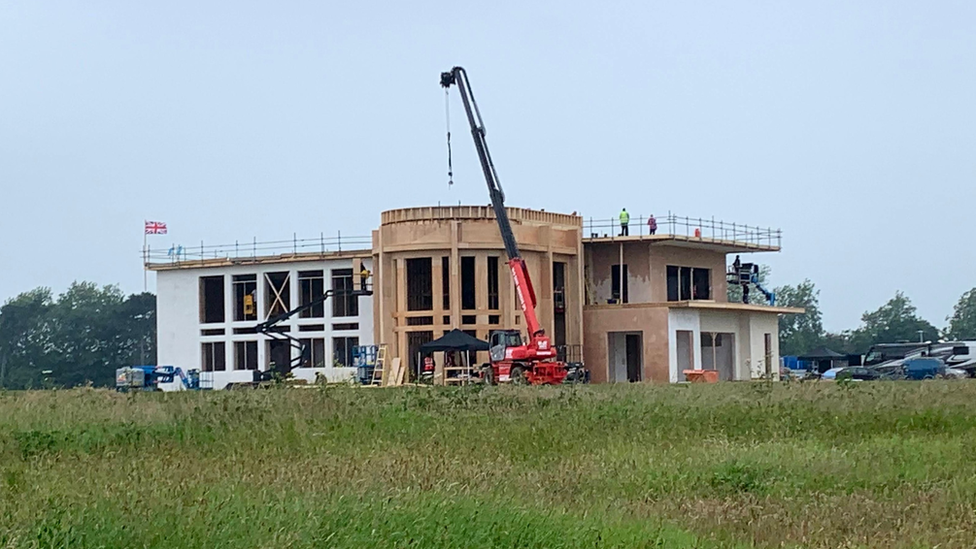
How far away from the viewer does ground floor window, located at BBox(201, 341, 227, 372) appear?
64.3 metres

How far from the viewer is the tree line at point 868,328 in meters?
123

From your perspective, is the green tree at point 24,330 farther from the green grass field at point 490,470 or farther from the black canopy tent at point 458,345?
the green grass field at point 490,470

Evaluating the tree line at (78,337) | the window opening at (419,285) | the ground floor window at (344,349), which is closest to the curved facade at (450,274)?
the window opening at (419,285)

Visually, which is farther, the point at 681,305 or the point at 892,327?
the point at 892,327

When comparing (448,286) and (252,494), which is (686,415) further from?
(448,286)

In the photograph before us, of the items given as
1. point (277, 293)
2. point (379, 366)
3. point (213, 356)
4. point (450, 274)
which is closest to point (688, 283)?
point (450, 274)

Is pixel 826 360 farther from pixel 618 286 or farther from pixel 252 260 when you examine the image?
pixel 252 260

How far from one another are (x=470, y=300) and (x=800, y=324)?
8965 cm

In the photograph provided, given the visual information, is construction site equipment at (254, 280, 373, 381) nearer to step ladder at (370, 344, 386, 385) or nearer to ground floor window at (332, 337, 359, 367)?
ground floor window at (332, 337, 359, 367)

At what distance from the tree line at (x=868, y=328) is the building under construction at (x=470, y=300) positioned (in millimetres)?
56863

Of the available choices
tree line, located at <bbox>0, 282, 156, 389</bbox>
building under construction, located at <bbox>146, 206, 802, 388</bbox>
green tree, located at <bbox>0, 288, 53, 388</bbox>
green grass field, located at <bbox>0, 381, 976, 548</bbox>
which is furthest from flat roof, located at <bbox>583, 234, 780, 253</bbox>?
green tree, located at <bbox>0, 288, 53, 388</bbox>

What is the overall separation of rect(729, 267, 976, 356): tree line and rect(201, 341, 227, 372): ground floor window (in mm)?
66987

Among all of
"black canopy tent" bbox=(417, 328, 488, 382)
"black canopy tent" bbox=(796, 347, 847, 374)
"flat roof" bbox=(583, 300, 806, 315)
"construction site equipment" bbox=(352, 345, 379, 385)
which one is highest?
"flat roof" bbox=(583, 300, 806, 315)

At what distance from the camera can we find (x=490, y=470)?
16.8m
